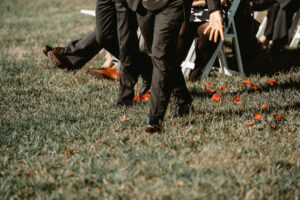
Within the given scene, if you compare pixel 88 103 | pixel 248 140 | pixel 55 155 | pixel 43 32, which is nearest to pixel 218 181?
pixel 248 140

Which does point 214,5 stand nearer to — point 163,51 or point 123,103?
point 163,51

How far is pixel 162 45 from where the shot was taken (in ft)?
8.72

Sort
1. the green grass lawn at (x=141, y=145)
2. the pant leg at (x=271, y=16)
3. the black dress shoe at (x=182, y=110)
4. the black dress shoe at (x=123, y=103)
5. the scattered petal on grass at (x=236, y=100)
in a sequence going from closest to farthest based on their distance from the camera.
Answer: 1. the green grass lawn at (x=141, y=145)
2. the black dress shoe at (x=182, y=110)
3. the black dress shoe at (x=123, y=103)
4. the scattered petal on grass at (x=236, y=100)
5. the pant leg at (x=271, y=16)

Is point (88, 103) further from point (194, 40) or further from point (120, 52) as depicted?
point (194, 40)

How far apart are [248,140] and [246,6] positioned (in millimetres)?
2885

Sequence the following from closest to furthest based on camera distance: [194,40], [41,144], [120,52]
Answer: [41,144] → [120,52] → [194,40]

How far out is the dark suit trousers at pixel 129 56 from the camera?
10.6ft

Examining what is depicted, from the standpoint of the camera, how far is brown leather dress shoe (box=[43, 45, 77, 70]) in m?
4.91

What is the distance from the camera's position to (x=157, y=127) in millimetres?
2799

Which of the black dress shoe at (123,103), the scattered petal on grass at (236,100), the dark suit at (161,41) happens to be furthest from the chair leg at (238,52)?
the dark suit at (161,41)

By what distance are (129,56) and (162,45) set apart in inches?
34.1

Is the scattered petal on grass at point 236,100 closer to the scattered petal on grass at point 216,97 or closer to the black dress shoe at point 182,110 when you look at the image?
the scattered petal on grass at point 216,97

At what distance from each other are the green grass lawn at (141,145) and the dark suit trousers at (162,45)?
1.03 feet

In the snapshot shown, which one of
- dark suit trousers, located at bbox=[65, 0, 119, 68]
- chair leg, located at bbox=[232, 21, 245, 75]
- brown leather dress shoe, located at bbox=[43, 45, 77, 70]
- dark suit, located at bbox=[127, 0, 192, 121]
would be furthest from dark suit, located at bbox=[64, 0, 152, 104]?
chair leg, located at bbox=[232, 21, 245, 75]
